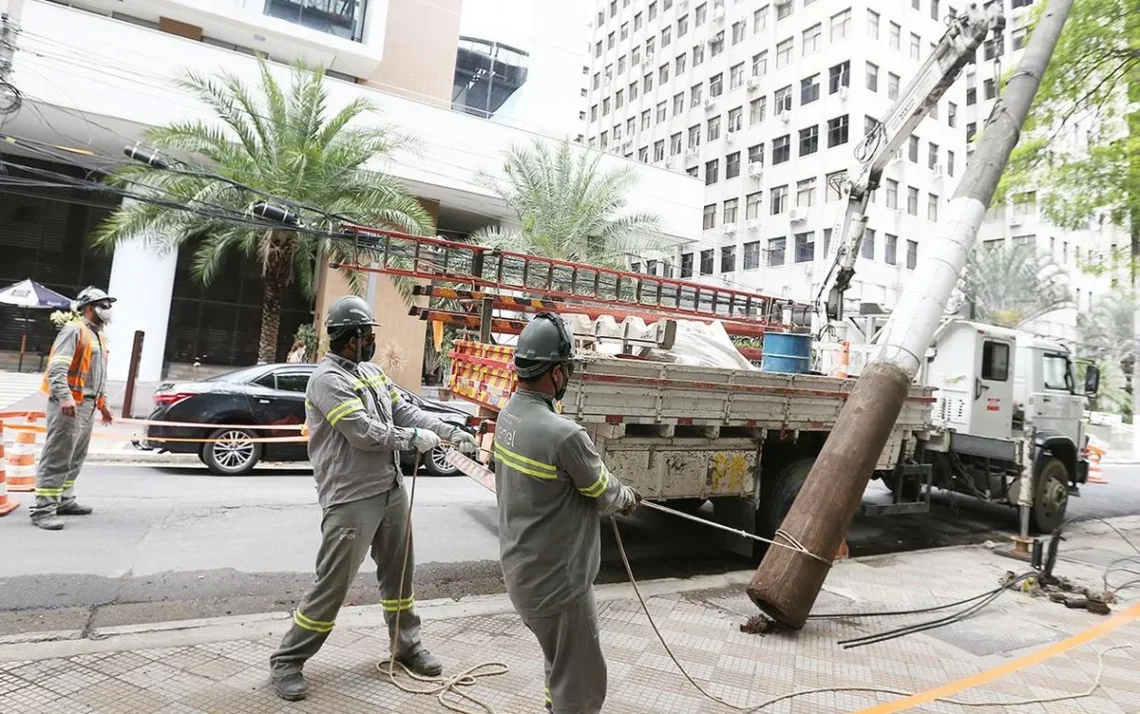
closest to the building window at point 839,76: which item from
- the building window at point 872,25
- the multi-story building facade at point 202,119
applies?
the building window at point 872,25

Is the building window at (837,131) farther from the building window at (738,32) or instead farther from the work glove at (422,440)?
the work glove at (422,440)

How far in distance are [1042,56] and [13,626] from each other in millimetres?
8802

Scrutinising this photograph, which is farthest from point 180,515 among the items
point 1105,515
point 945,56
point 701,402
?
point 1105,515

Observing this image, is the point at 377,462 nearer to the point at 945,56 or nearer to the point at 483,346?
the point at 483,346

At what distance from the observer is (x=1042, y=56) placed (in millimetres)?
5633

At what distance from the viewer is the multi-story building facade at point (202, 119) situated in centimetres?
1577

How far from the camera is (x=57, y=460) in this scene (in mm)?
5629

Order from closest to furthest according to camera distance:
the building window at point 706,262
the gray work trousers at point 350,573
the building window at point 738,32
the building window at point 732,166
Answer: the gray work trousers at point 350,573 < the building window at point 732,166 < the building window at point 738,32 < the building window at point 706,262

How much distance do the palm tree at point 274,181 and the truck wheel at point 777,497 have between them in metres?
9.94

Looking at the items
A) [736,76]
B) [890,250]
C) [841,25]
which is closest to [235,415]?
[890,250]

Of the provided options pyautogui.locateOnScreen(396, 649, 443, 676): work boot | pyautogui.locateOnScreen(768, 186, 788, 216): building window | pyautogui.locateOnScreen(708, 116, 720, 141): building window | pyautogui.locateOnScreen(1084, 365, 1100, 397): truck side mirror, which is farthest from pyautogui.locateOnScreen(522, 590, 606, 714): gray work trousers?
pyautogui.locateOnScreen(708, 116, 720, 141): building window

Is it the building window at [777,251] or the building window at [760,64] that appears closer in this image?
the building window at [777,251]

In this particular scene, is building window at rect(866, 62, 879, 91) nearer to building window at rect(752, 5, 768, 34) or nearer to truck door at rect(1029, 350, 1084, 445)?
building window at rect(752, 5, 768, 34)

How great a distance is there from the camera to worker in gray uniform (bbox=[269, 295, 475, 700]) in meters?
3.13
